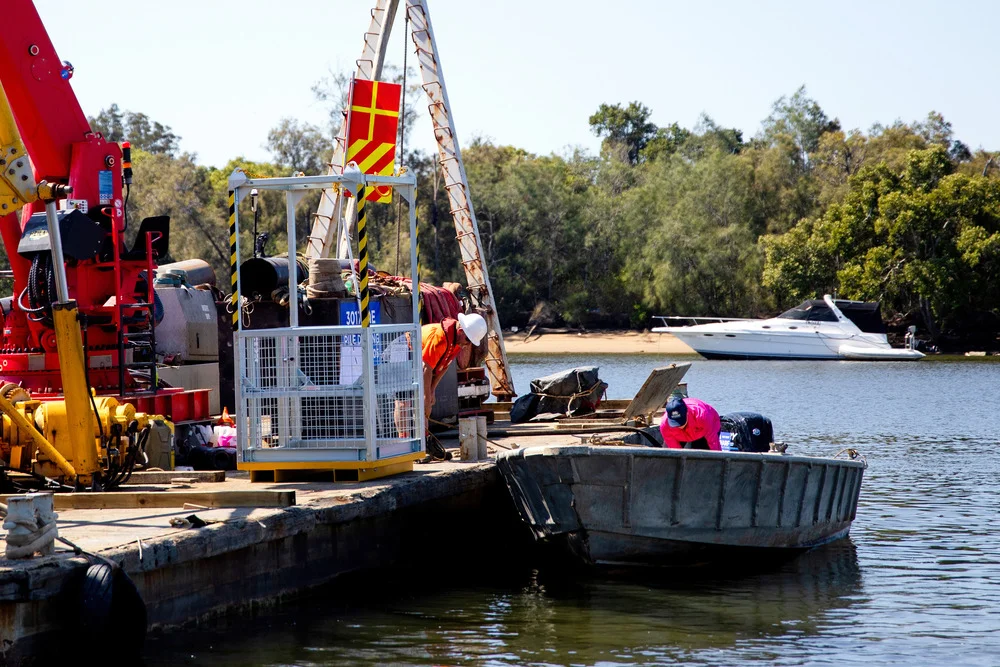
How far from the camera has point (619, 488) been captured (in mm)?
12289

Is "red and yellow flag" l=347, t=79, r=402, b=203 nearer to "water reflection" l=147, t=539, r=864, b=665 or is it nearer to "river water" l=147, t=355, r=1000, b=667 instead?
"river water" l=147, t=355, r=1000, b=667

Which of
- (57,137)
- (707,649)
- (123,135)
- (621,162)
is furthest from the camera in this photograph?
(123,135)

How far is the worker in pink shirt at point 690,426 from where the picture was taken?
524 inches

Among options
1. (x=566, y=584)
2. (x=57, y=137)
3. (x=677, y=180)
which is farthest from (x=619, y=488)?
(x=677, y=180)

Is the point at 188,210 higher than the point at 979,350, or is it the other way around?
the point at 188,210

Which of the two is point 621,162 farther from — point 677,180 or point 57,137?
point 57,137

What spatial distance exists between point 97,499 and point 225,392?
6752 millimetres

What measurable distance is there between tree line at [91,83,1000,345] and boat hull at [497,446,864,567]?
46.6 meters

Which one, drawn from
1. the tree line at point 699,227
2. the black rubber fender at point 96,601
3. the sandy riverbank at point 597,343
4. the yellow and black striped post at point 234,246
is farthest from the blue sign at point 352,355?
the sandy riverbank at point 597,343

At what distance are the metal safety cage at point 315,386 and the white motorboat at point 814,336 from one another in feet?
167

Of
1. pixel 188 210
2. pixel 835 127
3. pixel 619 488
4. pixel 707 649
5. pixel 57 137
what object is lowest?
pixel 707 649

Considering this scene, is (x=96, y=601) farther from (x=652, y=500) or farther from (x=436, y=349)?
(x=436, y=349)

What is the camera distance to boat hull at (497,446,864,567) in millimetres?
12281

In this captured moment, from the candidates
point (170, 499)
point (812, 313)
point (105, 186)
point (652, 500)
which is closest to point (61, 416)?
point (170, 499)
